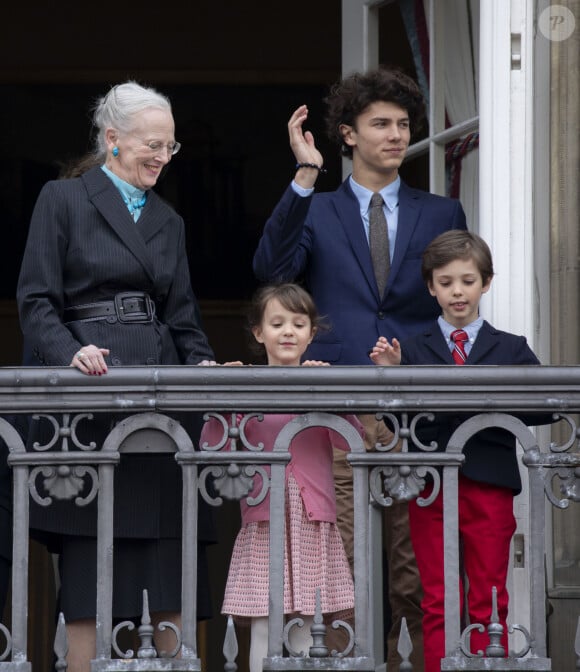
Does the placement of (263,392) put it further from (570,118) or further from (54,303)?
(570,118)

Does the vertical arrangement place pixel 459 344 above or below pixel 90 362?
above

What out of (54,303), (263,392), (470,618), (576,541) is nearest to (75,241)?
(54,303)

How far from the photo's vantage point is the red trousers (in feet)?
17.4

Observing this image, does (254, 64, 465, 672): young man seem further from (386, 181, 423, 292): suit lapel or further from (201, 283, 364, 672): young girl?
(201, 283, 364, 672): young girl

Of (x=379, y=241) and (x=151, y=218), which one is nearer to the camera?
(x=151, y=218)

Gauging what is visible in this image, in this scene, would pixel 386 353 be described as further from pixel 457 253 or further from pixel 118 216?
pixel 118 216

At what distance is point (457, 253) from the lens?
5.52 meters

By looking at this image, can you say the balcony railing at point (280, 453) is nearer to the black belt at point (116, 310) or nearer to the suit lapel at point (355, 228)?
the black belt at point (116, 310)

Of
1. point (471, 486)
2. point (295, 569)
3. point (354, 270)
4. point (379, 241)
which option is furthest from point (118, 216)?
point (471, 486)

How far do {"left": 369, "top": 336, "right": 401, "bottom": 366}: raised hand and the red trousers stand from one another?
41cm

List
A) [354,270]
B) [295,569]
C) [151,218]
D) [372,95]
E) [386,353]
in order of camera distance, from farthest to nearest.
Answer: [372,95], [354,270], [151,218], [386,353], [295,569]

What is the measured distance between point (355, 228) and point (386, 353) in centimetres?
73

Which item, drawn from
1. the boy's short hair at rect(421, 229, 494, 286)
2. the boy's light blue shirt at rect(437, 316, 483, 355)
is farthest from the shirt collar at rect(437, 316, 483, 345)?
the boy's short hair at rect(421, 229, 494, 286)

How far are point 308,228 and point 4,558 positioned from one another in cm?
151
